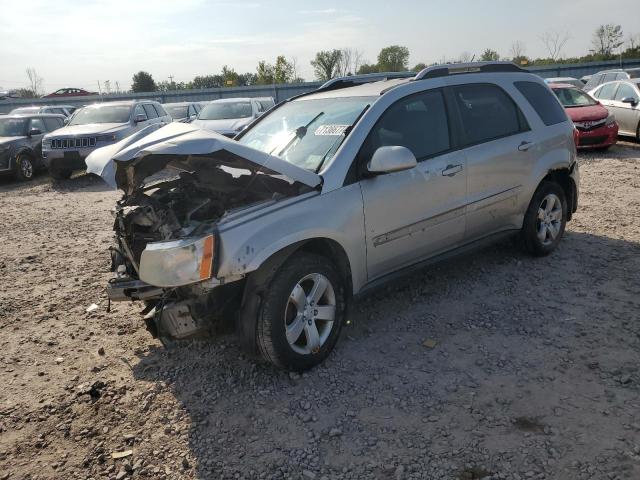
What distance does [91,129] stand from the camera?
39.8 ft

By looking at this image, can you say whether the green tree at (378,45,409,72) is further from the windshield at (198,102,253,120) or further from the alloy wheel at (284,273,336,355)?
the alloy wheel at (284,273,336,355)

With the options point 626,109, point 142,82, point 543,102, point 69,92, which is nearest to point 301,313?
point 543,102

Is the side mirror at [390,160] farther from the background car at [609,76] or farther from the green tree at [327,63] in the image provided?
the green tree at [327,63]

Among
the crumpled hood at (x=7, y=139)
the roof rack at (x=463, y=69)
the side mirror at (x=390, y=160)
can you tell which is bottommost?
the side mirror at (x=390, y=160)

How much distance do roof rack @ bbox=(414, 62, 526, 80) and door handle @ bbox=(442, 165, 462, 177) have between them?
2.58 ft

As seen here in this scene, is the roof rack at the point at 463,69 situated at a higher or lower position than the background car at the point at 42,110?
lower

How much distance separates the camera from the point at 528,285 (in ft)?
15.2

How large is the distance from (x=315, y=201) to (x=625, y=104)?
12.3m

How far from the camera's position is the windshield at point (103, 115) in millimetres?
12805

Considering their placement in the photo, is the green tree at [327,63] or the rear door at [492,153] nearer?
the rear door at [492,153]

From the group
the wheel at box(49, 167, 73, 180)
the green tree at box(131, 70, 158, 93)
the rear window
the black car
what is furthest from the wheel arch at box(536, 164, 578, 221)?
the green tree at box(131, 70, 158, 93)

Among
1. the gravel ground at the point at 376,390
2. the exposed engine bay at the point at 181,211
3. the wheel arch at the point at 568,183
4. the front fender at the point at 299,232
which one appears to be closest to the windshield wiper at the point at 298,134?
the exposed engine bay at the point at 181,211

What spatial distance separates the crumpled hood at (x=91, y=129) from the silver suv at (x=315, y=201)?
861 cm

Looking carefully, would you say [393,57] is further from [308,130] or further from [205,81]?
[308,130]
